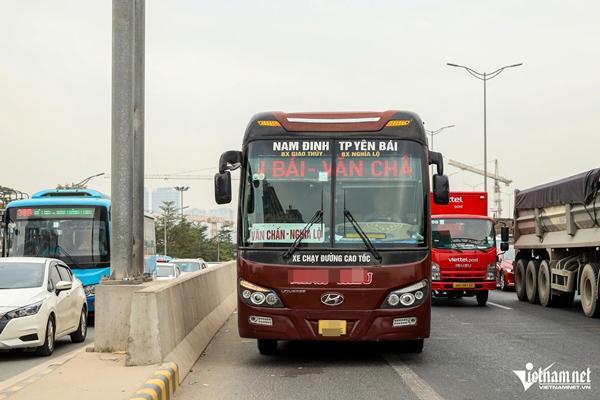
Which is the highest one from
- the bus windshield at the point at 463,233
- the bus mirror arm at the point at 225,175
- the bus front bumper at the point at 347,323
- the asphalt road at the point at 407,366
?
the bus mirror arm at the point at 225,175

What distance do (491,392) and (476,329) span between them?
6639mm

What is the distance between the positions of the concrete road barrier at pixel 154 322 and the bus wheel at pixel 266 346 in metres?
0.84

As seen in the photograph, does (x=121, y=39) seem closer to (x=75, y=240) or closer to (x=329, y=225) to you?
(x=329, y=225)

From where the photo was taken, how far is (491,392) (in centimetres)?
845

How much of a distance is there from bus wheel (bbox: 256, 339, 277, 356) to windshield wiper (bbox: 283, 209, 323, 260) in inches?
61.0

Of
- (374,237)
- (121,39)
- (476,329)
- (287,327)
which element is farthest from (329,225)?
(476,329)

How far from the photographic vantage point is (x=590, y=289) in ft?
57.8

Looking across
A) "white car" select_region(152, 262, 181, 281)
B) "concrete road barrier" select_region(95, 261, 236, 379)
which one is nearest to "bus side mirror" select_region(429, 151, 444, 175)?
"concrete road barrier" select_region(95, 261, 236, 379)

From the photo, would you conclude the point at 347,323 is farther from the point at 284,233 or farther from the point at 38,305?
the point at 38,305

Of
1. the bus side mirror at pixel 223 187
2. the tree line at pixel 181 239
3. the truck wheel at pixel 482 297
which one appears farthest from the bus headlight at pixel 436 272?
the tree line at pixel 181 239

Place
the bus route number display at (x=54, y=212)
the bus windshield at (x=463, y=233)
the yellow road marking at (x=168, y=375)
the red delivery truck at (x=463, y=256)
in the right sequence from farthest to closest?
the bus windshield at (x=463, y=233) < the red delivery truck at (x=463, y=256) < the bus route number display at (x=54, y=212) < the yellow road marking at (x=168, y=375)

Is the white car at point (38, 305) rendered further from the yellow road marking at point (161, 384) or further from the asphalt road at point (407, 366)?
the yellow road marking at point (161, 384)

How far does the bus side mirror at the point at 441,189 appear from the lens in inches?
435

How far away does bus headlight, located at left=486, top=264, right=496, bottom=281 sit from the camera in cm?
2059
